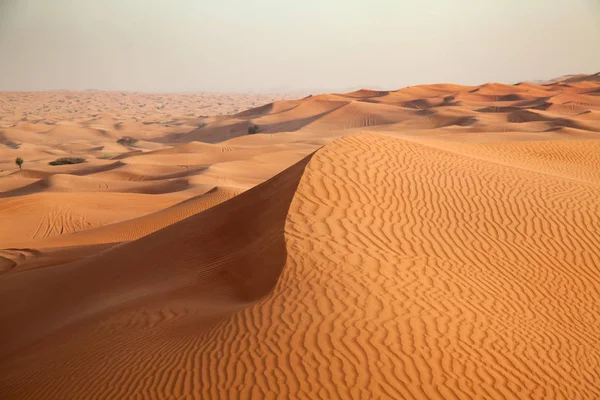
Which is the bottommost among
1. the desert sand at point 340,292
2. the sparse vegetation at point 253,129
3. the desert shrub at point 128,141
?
the desert shrub at point 128,141

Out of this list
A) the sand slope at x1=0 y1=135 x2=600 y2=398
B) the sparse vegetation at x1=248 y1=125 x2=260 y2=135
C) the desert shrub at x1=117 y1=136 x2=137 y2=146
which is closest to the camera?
the sand slope at x1=0 y1=135 x2=600 y2=398

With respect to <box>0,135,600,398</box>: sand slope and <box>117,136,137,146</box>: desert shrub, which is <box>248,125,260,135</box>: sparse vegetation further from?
<box>0,135,600,398</box>: sand slope

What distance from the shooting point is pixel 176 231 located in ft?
38.5

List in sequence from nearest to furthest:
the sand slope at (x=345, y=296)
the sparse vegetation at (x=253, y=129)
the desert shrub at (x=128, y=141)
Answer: the sand slope at (x=345, y=296), the sparse vegetation at (x=253, y=129), the desert shrub at (x=128, y=141)

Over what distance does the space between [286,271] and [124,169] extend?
26.9m

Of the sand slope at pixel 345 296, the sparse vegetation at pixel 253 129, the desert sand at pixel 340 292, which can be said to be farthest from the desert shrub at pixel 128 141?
the sand slope at pixel 345 296

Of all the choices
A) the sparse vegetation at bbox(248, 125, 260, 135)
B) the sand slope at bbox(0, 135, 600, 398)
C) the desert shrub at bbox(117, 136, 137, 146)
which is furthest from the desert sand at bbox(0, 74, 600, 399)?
the desert shrub at bbox(117, 136, 137, 146)

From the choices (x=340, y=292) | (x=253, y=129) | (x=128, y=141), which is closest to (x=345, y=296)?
(x=340, y=292)

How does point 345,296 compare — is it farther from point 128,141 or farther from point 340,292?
point 128,141

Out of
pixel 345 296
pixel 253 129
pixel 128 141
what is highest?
pixel 345 296

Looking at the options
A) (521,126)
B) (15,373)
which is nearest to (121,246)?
(15,373)

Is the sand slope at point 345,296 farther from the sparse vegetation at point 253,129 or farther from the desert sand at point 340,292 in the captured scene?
the sparse vegetation at point 253,129

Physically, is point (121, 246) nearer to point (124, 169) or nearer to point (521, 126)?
point (124, 169)

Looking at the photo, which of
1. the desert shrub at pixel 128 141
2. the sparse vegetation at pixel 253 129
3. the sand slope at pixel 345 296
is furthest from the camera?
the desert shrub at pixel 128 141
